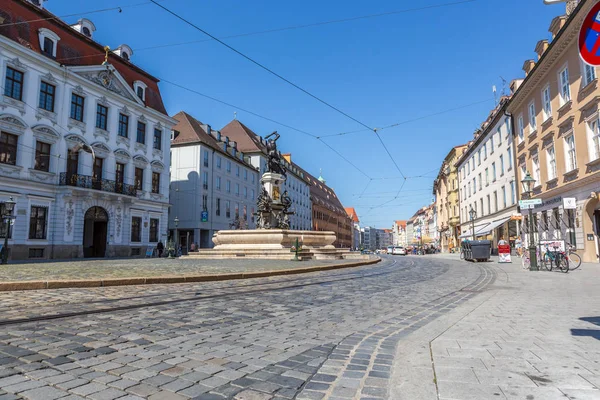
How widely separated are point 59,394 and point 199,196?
45.7 meters

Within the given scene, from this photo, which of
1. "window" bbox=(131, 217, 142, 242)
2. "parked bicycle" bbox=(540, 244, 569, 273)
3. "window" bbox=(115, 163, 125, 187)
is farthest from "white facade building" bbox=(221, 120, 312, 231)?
"parked bicycle" bbox=(540, 244, 569, 273)

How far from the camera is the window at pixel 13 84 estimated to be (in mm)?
24531


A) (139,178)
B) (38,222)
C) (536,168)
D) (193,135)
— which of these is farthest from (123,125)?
(536,168)

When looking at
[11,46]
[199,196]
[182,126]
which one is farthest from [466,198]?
[11,46]

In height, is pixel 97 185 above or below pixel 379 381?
above

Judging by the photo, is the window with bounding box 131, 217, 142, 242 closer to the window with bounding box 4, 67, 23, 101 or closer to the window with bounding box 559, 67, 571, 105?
the window with bounding box 4, 67, 23, 101

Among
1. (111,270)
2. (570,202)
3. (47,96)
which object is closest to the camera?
(111,270)

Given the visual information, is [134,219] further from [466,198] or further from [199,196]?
[466,198]

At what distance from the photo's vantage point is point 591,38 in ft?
11.3

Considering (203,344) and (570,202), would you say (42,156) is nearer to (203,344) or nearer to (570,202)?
(203,344)

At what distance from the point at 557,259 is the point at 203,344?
16.1 meters

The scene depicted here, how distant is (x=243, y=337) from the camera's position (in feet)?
15.6

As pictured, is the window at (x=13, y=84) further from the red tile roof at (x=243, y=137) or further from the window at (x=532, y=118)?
the red tile roof at (x=243, y=137)

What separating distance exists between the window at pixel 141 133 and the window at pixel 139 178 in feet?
8.68
